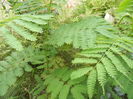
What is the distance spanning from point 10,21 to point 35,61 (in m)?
0.57

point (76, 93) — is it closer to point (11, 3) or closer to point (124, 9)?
point (124, 9)

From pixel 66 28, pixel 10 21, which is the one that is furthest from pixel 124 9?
pixel 10 21

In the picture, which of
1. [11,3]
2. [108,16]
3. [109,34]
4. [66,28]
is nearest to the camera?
[109,34]

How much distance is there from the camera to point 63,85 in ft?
4.85

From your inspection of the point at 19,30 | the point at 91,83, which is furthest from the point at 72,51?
the point at 19,30

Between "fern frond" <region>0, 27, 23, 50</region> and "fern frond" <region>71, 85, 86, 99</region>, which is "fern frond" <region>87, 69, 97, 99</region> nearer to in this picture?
"fern frond" <region>71, 85, 86, 99</region>

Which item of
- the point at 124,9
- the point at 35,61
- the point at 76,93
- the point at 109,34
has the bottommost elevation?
the point at 76,93

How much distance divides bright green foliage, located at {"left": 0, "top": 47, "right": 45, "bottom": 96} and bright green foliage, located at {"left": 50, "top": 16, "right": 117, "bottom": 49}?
28 cm

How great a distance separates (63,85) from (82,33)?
1.30 feet

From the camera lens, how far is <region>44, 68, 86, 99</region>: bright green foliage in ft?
4.63

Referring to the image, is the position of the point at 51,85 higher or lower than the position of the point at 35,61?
lower

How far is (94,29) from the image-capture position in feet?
4.72

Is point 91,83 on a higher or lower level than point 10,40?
lower

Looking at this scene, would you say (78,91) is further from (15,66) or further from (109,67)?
(15,66)
